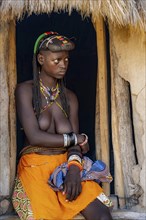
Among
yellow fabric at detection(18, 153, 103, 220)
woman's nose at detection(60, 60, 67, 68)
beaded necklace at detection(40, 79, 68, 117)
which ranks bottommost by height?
yellow fabric at detection(18, 153, 103, 220)

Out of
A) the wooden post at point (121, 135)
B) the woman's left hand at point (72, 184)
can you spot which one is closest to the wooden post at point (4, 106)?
the woman's left hand at point (72, 184)

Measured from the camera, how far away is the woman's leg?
4156mm

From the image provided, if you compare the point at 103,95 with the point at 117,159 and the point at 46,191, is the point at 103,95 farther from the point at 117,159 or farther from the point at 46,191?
the point at 46,191

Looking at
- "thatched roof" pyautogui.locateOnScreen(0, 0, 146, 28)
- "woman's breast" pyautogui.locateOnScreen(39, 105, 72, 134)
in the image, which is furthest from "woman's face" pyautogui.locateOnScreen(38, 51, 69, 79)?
"thatched roof" pyautogui.locateOnScreen(0, 0, 146, 28)

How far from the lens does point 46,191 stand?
13.9 ft

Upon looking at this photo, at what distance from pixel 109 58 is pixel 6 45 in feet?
3.22

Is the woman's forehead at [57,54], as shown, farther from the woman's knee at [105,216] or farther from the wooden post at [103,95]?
the woman's knee at [105,216]

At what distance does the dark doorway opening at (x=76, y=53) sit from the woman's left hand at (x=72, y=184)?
129cm

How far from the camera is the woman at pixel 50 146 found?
4.20 metres

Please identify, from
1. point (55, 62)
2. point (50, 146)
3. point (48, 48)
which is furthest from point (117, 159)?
point (48, 48)

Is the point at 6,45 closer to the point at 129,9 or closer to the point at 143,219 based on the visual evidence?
the point at 129,9

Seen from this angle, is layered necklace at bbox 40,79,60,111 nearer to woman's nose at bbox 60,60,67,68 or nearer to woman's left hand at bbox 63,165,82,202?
woman's nose at bbox 60,60,67,68

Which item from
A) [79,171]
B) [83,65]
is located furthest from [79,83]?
[79,171]

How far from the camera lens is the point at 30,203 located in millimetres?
4203
